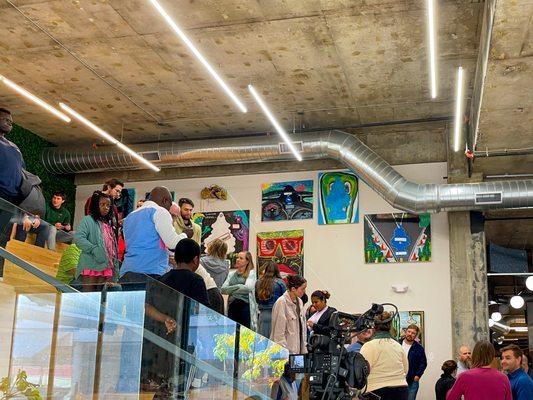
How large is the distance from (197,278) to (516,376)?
2419mm

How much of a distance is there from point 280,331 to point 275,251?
17.3 ft

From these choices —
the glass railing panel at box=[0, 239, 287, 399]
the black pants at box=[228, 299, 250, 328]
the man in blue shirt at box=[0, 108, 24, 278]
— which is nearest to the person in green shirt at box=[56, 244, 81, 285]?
the man in blue shirt at box=[0, 108, 24, 278]

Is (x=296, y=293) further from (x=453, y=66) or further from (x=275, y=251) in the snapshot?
(x=275, y=251)

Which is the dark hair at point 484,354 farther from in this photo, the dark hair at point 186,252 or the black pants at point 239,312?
the black pants at point 239,312

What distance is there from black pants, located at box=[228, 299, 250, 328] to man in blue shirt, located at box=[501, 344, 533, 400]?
205 centimetres

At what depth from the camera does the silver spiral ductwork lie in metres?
9.55

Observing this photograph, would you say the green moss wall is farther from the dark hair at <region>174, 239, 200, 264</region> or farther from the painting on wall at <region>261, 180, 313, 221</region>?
the dark hair at <region>174, 239, 200, 264</region>

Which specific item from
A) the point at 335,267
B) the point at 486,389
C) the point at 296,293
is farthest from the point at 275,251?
the point at 486,389

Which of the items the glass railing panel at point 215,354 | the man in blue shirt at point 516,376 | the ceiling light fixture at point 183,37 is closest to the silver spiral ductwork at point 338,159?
the ceiling light fixture at point 183,37

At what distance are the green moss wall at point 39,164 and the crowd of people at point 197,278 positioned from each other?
578 cm

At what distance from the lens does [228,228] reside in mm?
11352

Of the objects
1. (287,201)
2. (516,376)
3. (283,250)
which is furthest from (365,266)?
(516,376)

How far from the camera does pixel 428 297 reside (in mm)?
10203

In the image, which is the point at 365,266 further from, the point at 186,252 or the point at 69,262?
the point at 186,252
